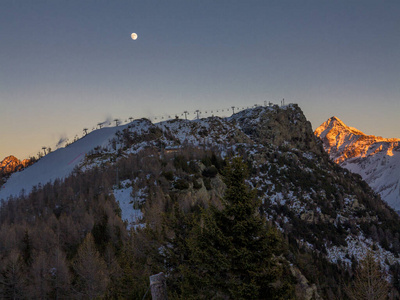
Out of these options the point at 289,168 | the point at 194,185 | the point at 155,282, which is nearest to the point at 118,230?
the point at 194,185

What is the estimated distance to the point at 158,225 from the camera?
61.2 m

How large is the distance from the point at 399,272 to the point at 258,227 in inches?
5535

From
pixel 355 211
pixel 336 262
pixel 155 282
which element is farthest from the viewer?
pixel 355 211

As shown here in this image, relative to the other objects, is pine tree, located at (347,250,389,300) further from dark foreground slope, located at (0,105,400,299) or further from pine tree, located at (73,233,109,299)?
pine tree, located at (73,233,109,299)

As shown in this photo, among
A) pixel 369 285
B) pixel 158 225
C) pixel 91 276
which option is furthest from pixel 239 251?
pixel 158 225

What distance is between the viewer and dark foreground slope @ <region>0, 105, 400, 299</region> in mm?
42156

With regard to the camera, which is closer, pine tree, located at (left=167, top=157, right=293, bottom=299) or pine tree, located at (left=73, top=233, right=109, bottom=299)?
pine tree, located at (left=167, top=157, right=293, bottom=299)

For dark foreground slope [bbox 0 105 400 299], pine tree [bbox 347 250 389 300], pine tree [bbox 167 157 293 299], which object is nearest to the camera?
pine tree [bbox 167 157 293 299]

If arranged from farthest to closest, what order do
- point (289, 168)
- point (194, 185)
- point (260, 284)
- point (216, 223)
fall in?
point (289, 168) < point (194, 185) < point (216, 223) < point (260, 284)

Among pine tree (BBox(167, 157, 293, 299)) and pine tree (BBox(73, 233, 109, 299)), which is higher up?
pine tree (BBox(167, 157, 293, 299))

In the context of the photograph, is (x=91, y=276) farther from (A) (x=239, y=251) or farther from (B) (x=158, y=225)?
(A) (x=239, y=251)

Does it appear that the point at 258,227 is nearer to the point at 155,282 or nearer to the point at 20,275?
the point at 155,282

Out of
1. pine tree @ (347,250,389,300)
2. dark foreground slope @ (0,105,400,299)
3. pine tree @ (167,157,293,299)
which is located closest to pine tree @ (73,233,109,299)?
dark foreground slope @ (0,105,400,299)

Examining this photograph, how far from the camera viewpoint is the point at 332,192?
16575cm
